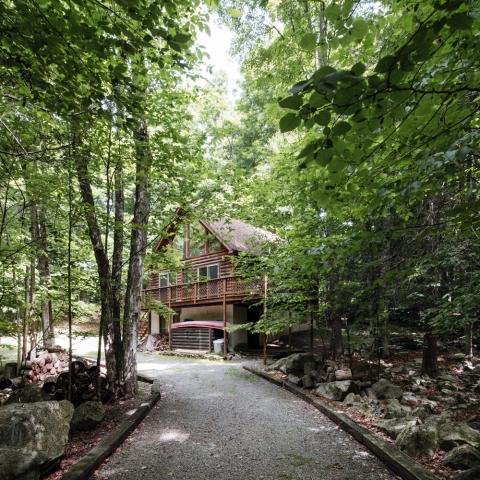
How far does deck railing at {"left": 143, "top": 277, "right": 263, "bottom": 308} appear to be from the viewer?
16.0m

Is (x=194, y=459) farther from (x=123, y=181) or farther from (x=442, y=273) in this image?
(x=442, y=273)

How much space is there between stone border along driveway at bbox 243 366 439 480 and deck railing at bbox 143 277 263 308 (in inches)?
283

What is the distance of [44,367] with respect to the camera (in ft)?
35.2

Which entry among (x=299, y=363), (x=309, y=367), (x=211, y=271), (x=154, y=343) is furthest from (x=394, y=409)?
(x=154, y=343)

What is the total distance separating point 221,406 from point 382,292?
13.9ft

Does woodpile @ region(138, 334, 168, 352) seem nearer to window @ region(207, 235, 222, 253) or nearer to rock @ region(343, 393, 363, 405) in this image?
window @ region(207, 235, 222, 253)

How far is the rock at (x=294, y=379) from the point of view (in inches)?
357

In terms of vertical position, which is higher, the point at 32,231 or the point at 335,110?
the point at 32,231

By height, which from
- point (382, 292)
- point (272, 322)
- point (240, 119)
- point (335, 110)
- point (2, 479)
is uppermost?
point (240, 119)

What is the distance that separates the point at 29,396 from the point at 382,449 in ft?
21.4

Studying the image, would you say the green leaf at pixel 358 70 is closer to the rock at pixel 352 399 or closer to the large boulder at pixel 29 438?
the large boulder at pixel 29 438

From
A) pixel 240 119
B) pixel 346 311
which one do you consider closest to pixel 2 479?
pixel 346 311

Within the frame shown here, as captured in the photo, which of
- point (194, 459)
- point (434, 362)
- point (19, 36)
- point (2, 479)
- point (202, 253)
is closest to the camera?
point (19, 36)

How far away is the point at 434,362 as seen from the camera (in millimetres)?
9648
